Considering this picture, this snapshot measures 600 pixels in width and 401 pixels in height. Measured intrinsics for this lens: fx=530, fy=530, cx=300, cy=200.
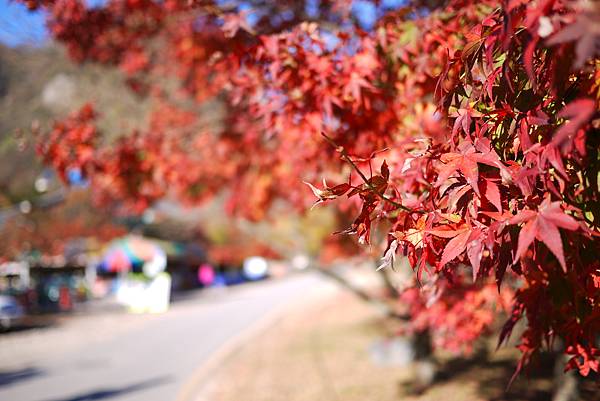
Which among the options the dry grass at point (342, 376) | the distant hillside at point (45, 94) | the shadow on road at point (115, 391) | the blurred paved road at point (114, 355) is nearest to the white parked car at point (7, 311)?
the blurred paved road at point (114, 355)

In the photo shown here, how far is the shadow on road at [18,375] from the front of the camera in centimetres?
932

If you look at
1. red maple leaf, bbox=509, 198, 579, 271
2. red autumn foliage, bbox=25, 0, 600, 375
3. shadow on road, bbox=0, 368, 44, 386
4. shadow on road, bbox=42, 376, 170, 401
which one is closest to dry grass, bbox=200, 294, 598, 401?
shadow on road, bbox=42, 376, 170, 401

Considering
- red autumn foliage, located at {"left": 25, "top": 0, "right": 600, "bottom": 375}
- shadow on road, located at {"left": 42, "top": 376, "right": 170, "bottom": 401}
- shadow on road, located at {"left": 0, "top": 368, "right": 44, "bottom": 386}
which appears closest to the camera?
red autumn foliage, located at {"left": 25, "top": 0, "right": 600, "bottom": 375}

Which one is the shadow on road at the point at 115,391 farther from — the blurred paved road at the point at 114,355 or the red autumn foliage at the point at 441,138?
the red autumn foliage at the point at 441,138

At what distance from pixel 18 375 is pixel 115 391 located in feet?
9.11

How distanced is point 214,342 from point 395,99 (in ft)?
34.6

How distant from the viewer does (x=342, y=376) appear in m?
9.05

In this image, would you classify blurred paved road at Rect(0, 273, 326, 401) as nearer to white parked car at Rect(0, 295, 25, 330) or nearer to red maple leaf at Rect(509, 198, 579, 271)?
white parked car at Rect(0, 295, 25, 330)

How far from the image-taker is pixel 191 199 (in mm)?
10680

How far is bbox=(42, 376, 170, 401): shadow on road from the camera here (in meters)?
7.96

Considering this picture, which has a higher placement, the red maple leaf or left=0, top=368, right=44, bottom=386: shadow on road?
the red maple leaf

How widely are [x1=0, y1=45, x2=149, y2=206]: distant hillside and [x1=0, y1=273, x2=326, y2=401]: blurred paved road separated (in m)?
5.28

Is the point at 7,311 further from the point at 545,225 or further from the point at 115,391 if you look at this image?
the point at 545,225

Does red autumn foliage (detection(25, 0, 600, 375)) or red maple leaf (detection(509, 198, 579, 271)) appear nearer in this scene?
red maple leaf (detection(509, 198, 579, 271))
